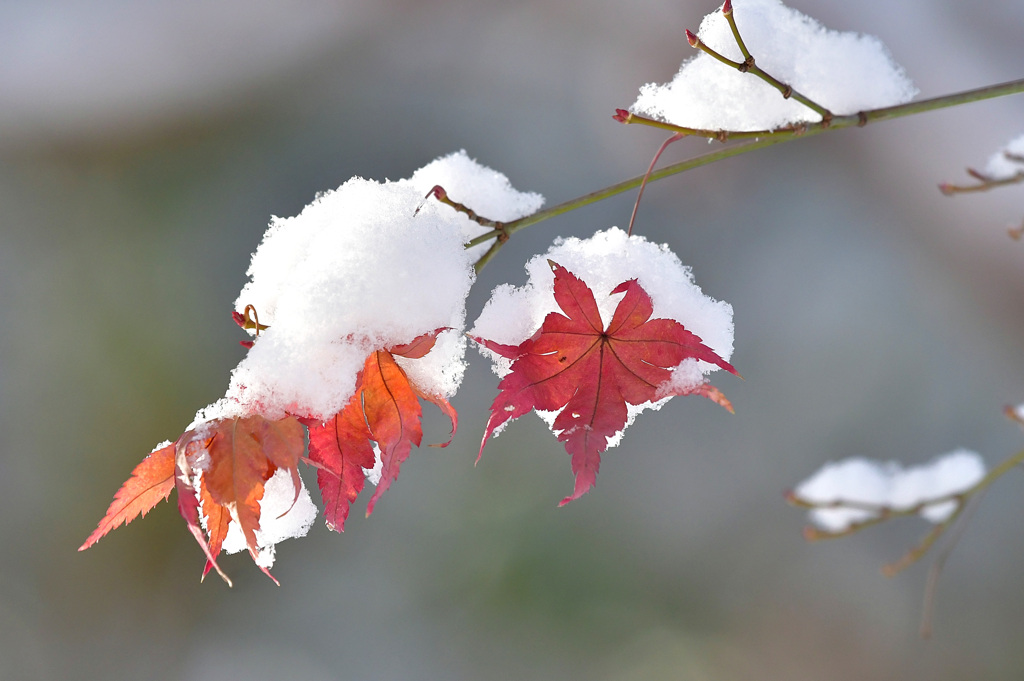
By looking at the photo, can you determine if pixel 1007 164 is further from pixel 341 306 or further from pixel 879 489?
pixel 341 306

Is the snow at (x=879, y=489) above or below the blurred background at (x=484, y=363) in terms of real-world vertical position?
below

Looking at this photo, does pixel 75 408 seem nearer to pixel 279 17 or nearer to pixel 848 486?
pixel 279 17

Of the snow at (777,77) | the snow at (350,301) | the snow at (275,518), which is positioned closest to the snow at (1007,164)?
the snow at (777,77)

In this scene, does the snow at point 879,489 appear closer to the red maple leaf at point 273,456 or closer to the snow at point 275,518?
the red maple leaf at point 273,456

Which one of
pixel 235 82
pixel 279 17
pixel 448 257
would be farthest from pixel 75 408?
pixel 448 257

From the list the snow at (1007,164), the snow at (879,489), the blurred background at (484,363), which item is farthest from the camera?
the blurred background at (484,363)

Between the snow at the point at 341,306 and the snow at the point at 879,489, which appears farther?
the snow at the point at 341,306

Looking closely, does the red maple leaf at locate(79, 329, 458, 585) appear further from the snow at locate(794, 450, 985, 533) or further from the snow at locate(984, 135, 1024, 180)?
the snow at locate(984, 135, 1024, 180)
